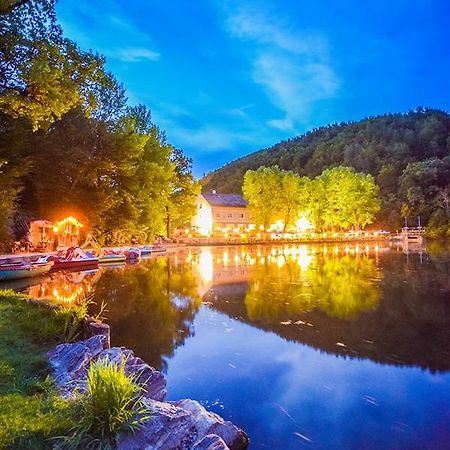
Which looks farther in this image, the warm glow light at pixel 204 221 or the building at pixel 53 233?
the warm glow light at pixel 204 221

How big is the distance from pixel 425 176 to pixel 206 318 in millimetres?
64163

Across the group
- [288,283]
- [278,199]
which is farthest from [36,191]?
[278,199]

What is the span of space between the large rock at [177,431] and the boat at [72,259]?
20.9m

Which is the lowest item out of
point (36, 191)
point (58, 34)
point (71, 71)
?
point (36, 191)

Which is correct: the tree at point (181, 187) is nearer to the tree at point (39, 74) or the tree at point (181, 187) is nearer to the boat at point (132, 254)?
the boat at point (132, 254)

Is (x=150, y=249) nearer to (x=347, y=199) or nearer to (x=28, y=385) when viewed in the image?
(x=28, y=385)

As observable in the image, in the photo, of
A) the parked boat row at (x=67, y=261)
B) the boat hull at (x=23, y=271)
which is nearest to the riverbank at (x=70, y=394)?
the boat hull at (x=23, y=271)

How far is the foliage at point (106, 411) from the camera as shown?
3.50m

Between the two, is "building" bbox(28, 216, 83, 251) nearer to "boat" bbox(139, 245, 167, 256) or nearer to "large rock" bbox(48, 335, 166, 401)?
"boat" bbox(139, 245, 167, 256)

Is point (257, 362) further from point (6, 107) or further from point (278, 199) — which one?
point (278, 199)

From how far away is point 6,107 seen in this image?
12.8 meters

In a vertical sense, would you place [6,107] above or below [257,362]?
above

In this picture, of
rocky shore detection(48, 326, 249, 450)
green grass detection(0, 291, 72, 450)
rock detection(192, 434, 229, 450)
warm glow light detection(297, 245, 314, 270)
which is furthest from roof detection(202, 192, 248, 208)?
rock detection(192, 434, 229, 450)

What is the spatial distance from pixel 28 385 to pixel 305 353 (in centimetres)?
524
